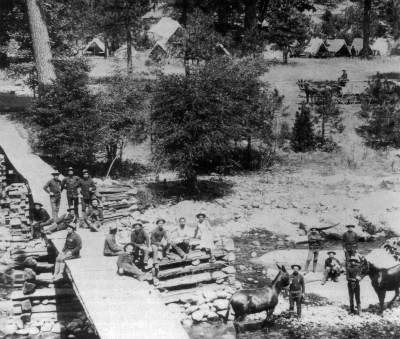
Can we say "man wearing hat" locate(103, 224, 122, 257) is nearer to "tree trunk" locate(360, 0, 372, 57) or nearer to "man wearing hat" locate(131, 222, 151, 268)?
"man wearing hat" locate(131, 222, 151, 268)

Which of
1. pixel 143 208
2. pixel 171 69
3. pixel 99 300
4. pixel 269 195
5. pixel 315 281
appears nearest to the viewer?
pixel 99 300

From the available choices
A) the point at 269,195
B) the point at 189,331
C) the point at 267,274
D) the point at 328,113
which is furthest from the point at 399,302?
the point at 328,113

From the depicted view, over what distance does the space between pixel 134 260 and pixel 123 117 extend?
12296 mm

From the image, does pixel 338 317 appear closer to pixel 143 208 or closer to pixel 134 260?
pixel 134 260

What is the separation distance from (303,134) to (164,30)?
2716cm

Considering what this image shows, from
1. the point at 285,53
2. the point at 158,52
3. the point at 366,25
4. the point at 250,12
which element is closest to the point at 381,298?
the point at 250,12

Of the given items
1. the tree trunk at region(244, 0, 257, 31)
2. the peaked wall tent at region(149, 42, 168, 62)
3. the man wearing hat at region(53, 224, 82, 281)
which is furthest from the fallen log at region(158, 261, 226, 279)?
the peaked wall tent at region(149, 42, 168, 62)

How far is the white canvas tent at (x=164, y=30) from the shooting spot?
54394mm

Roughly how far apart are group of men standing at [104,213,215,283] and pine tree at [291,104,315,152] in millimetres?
16617

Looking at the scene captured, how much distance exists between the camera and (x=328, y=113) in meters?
34.1

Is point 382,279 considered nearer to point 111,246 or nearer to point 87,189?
point 111,246

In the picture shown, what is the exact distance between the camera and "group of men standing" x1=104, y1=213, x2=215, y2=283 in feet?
49.8

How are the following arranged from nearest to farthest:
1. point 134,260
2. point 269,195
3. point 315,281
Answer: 1. point 134,260
2. point 315,281
3. point 269,195

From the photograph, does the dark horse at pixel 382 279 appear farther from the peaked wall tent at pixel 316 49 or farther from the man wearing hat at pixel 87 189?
the peaked wall tent at pixel 316 49
